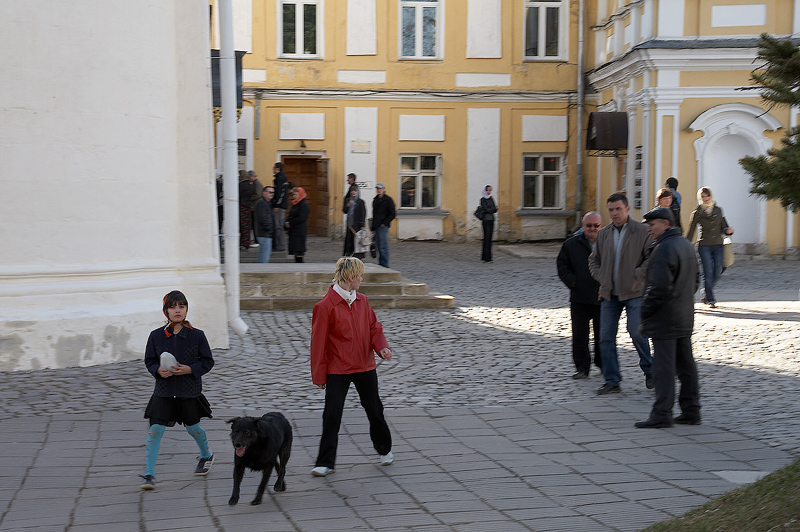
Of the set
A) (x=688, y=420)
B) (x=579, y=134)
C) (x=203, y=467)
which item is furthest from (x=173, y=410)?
(x=579, y=134)

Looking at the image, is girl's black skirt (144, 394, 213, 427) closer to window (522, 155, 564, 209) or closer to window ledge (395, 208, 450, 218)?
window ledge (395, 208, 450, 218)

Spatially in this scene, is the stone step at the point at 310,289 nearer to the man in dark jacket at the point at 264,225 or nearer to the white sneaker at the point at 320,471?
the man in dark jacket at the point at 264,225

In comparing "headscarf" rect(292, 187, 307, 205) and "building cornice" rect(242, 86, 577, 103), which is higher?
"building cornice" rect(242, 86, 577, 103)

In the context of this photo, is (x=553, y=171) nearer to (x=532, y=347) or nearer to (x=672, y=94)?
(x=672, y=94)

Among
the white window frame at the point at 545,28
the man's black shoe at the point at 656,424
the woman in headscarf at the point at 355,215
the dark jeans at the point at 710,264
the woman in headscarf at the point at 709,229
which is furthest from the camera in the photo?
the white window frame at the point at 545,28

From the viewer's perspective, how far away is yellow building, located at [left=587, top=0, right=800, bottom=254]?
70.8 feet

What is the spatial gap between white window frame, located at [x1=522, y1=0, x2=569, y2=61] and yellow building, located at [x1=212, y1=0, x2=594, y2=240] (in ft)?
0.11

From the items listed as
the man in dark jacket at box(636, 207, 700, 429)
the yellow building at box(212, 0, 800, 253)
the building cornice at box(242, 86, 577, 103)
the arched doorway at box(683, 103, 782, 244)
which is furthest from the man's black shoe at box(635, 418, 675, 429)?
the building cornice at box(242, 86, 577, 103)

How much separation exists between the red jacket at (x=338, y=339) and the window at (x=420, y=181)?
2072cm

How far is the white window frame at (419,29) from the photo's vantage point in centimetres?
2697

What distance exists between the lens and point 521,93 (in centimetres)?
2719

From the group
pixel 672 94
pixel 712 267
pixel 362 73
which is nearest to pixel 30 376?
pixel 712 267

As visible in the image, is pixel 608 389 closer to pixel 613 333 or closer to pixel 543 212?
pixel 613 333

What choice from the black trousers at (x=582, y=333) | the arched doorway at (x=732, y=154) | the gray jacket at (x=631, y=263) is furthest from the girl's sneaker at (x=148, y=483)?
the arched doorway at (x=732, y=154)
